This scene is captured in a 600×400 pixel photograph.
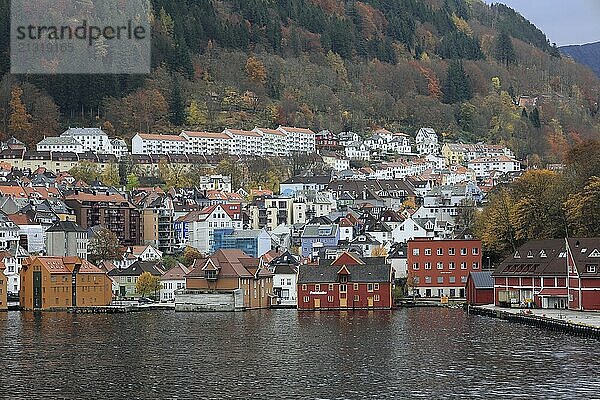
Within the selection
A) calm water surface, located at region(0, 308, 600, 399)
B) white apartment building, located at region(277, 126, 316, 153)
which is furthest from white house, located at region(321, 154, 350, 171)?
calm water surface, located at region(0, 308, 600, 399)

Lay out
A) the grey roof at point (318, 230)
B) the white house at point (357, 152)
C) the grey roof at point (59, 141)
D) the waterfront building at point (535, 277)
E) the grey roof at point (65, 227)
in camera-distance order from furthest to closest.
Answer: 1. the white house at point (357, 152)
2. the grey roof at point (59, 141)
3. the grey roof at point (318, 230)
4. the grey roof at point (65, 227)
5. the waterfront building at point (535, 277)

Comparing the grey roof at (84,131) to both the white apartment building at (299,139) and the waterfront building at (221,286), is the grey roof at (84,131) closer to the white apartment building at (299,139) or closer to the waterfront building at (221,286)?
the white apartment building at (299,139)

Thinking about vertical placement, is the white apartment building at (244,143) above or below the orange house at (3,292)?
above

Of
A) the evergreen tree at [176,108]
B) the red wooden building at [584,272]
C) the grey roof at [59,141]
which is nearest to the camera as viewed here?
the red wooden building at [584,272]

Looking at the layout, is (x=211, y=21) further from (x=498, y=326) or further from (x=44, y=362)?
(x=44, y=362)

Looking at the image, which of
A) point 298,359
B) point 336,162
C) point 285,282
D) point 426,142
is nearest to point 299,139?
point 336,162

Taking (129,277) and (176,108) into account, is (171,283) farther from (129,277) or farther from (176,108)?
(176,108)

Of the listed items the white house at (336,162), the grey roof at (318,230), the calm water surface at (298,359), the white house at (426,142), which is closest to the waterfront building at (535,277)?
the calm water surface at (298,359)

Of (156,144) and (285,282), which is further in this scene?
(156,144)
